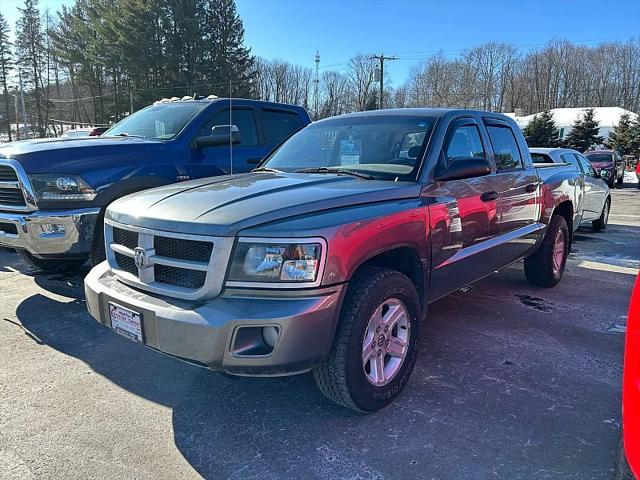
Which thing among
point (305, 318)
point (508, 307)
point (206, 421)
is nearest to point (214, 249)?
point (305, 318)

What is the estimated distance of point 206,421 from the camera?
285cm

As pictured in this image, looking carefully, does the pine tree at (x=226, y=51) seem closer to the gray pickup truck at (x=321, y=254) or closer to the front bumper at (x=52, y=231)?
the front bumper at (x=52, y=231)

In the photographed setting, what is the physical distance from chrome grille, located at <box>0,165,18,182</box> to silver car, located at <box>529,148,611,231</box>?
8.04m

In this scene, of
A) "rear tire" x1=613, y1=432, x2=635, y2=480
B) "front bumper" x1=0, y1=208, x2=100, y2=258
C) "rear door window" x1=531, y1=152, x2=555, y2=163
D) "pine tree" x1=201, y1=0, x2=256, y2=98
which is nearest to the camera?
"rear tire" x1=613, y1=432, x2=635, y2=480

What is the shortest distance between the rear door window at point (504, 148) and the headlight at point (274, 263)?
257 cm

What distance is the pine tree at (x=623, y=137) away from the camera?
3802 centimetres

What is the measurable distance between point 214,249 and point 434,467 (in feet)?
5.03

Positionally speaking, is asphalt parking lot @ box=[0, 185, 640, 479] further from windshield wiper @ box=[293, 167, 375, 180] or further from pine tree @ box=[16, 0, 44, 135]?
pine tree @ box=[16, 0, 44, 135]

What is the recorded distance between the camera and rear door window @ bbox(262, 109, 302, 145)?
650 cm

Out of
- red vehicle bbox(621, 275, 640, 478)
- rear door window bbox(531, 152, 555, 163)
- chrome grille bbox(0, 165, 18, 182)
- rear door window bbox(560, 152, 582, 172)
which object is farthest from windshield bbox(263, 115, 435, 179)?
rear door window bbox(560, 152, 582, 172)

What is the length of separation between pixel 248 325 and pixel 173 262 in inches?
23.0

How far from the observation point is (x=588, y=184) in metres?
9.18

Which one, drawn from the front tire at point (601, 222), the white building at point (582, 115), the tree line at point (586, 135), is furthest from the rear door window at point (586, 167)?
the white building at point (582, 115)

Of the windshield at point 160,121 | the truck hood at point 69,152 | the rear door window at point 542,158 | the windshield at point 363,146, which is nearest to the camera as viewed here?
the windshield at point 363,146
